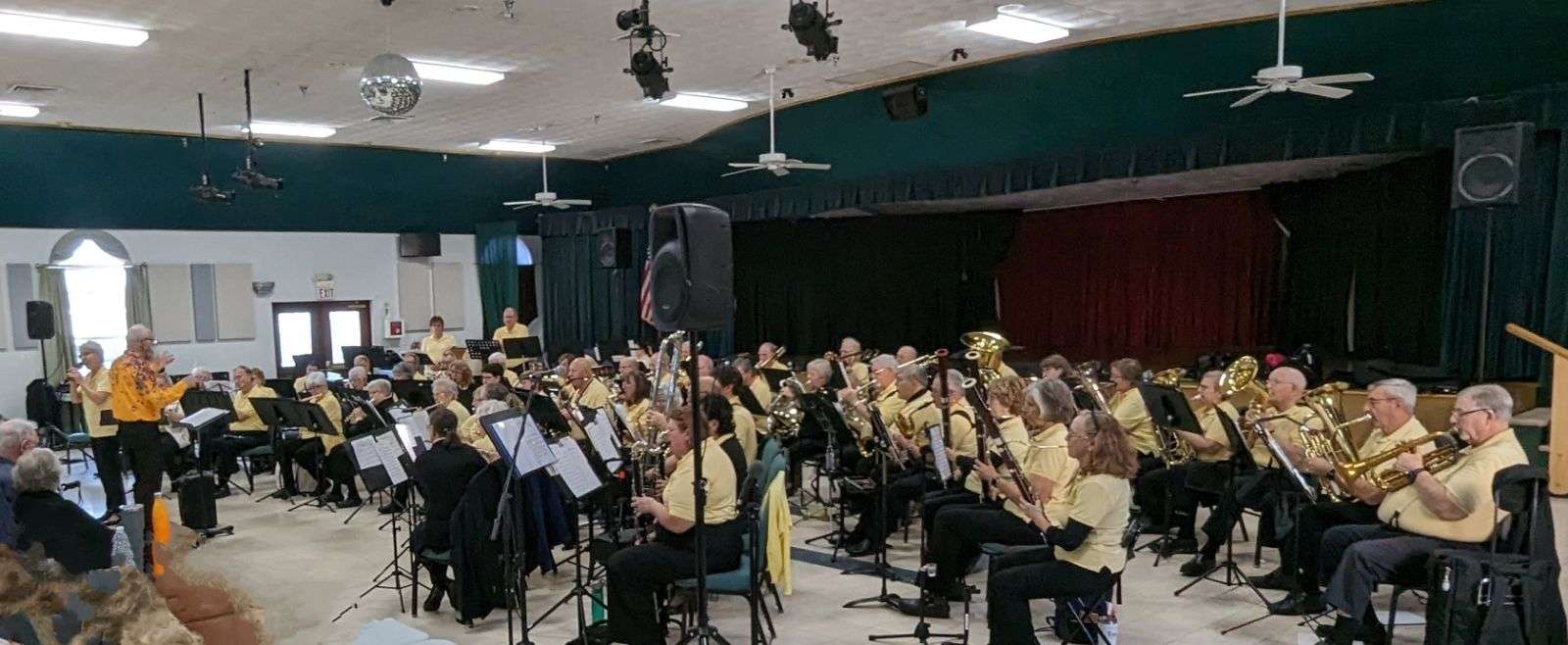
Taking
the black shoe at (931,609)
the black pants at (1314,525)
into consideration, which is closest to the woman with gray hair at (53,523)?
the black shoe at (931,609)

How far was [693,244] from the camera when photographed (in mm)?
3859

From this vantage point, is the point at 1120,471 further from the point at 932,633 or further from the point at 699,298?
the point at 699,298

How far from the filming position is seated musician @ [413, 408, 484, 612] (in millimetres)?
5801

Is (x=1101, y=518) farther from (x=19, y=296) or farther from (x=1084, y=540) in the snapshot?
(x=19, y=296)

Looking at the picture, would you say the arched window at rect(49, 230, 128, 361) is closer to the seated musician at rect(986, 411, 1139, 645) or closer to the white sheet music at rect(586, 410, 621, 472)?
the white sheet music at rect(586, 410, 621, 472)

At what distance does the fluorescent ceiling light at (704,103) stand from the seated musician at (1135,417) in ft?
23.5

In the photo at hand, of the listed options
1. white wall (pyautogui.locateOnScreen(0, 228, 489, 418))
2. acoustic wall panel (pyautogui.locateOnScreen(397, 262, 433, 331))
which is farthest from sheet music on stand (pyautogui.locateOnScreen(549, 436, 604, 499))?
acoustic wall panel (pyautogui.locateOnScreen(397, 262, 433, 331))

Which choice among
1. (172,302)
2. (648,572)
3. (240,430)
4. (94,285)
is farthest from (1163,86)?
(94,285)

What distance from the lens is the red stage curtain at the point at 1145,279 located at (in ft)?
43.5

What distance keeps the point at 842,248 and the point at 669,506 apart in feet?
37.7

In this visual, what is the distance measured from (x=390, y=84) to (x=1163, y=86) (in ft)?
26.0

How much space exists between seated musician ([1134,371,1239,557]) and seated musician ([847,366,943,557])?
64.6 inches

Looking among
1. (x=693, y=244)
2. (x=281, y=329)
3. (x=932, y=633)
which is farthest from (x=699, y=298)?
(x=281, y=329)

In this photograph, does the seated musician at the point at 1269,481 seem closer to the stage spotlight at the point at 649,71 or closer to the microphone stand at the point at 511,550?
the microphone stand at the point at 511,550
